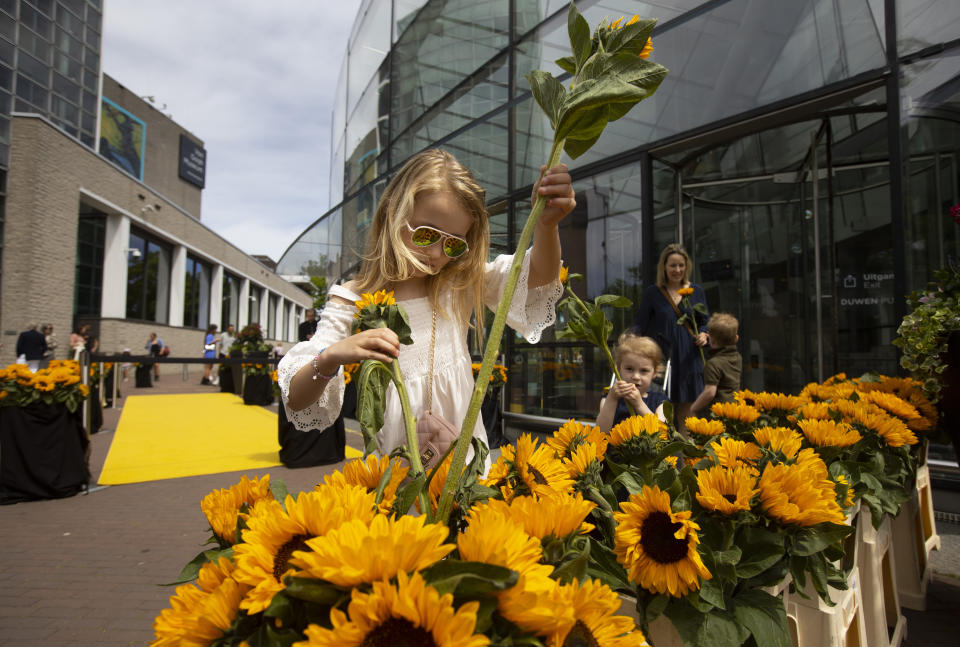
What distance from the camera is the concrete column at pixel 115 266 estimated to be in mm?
21500

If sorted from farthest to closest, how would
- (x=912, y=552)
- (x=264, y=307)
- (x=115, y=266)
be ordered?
(x=264, y=307) → (x=115, y=266) → (x=912, y=552)

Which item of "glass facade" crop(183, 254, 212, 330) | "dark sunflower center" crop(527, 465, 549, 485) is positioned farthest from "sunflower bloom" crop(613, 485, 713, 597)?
"glass facade" crop(183, 254, 212, 330)

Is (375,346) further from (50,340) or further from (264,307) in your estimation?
(264,307)

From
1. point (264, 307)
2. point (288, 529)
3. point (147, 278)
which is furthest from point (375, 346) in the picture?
point (264, 307)

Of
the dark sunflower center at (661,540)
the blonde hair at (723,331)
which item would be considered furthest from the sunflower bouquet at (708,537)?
the blonde hair at (723,331)

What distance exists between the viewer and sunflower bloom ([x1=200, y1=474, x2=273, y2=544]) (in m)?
0.63

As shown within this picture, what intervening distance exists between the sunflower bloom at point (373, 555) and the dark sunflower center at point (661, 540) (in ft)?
1.47

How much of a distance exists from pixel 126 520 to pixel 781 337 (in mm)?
7303

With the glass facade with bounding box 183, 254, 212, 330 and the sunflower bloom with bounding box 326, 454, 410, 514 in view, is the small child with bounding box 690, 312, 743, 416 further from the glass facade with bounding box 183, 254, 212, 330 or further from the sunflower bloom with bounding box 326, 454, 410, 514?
the glass facade with bounding box 183, 254, 212, 330

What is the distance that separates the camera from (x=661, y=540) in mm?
730

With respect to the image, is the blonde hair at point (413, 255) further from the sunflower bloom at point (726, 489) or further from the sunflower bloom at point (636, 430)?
the sunflower bloom at point (726, 489)

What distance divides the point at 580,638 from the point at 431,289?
95cm

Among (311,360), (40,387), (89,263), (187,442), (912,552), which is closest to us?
(311,360)

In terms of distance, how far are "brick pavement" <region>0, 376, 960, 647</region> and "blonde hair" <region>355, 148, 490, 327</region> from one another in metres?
1.53
